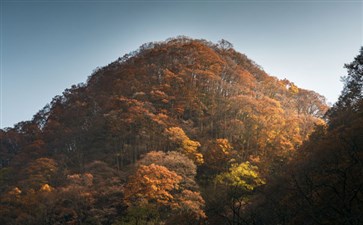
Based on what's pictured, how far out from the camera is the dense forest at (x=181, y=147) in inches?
878

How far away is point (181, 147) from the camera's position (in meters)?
34.8

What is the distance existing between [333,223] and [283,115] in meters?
27.7

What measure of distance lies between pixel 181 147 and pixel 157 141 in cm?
319

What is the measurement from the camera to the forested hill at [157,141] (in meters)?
27.4

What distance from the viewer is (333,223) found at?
46.7ft

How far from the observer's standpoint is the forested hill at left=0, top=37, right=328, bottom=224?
2736 centimetres

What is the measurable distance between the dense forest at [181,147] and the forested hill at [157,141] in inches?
5.5

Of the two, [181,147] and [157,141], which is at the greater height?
[157,141]

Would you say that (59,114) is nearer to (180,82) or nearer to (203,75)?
(180,82)

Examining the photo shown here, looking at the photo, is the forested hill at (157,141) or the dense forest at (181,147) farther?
the forested hill at (157,141)

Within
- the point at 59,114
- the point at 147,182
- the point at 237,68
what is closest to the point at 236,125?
the point at 237,68

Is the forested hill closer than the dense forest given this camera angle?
No

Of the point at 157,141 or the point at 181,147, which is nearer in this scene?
the point at 181,147

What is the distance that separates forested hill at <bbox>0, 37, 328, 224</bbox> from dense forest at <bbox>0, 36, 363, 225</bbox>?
14 centimetres
